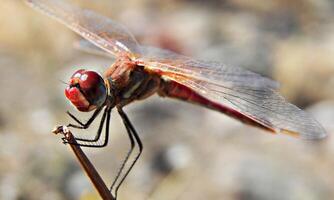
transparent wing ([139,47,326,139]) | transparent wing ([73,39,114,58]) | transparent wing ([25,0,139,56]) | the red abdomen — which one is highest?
transparent wing ([25,0,139,56])

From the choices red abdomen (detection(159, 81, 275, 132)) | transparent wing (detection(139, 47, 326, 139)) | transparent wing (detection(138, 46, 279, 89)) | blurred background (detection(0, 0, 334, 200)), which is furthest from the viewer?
blurred background (detection(0, 0, 334, 200))

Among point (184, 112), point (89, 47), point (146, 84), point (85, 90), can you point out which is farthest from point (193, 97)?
point (184, 112)

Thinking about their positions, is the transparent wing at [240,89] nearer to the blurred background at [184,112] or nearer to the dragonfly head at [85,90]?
the dragonfly head at [85,90]

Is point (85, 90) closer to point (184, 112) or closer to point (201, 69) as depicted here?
point (201, 69)

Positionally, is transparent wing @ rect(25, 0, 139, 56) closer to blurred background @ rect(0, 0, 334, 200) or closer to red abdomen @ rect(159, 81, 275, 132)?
red abdomen @ rect(159, 81, 275, 132)

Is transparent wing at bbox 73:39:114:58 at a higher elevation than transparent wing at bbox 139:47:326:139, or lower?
higher

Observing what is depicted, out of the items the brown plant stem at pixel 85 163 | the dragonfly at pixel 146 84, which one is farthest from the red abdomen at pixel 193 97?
the brown plant stem at pixel 85 163

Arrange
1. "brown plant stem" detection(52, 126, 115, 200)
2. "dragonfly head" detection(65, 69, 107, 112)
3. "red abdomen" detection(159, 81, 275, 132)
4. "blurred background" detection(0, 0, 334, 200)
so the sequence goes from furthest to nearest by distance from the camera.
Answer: "blurred background" detection(0, 0, 334, 200) < "red abdomen" detection(159, 81, 275, 132) < "dragonfly head" detection(65, 69, 107, 112) < "brown plant stem" detection(52, 126, 115, 200)

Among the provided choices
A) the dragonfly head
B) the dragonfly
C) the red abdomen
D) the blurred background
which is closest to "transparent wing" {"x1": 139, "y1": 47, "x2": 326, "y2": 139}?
the dragonfly
